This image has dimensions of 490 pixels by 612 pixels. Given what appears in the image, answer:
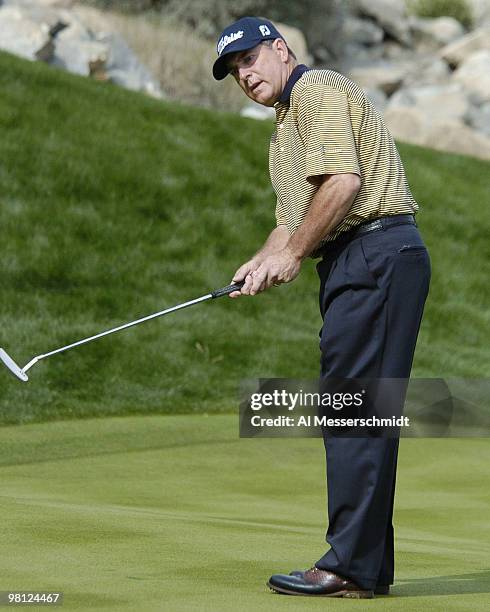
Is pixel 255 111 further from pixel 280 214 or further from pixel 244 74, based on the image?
pixel 244 74

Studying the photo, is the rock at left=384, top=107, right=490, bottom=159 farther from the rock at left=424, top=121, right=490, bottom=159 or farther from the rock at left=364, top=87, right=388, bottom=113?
the rock at left=364, top=87, right=388, bottom=113

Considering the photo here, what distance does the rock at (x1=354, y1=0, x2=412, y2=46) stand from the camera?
1182 inches

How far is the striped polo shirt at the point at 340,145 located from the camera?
342 cm

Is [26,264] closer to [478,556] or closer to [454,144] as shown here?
[478,556]

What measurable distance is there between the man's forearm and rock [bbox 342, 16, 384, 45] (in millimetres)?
25552

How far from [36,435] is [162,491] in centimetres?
202

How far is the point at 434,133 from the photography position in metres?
18.9

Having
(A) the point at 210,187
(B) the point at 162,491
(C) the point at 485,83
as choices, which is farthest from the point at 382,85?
(B) the point at 162,491

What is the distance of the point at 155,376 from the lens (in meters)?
9.78

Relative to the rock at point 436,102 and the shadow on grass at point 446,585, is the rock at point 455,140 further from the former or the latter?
the shadow on grass at point 446,585

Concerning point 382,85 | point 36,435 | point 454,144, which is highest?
point 382,85

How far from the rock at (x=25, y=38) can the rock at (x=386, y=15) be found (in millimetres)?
13482

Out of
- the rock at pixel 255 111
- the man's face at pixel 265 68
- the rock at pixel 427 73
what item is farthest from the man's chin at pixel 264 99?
the rock at pixel 427 73

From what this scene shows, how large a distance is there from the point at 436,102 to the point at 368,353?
60.3 ft
